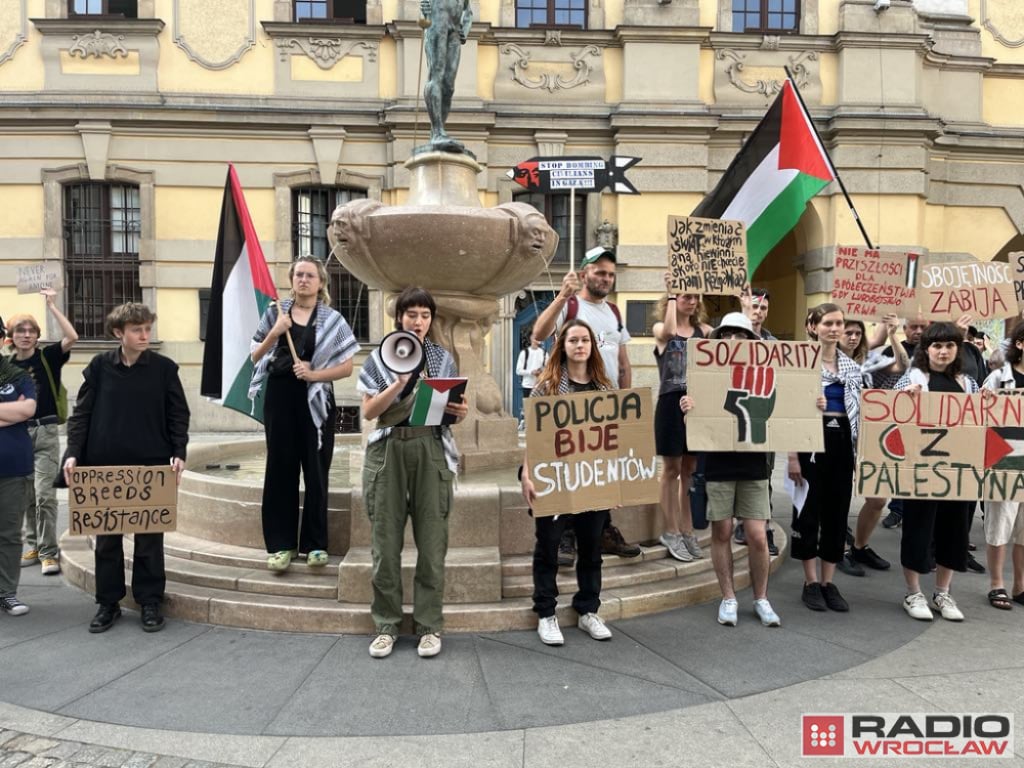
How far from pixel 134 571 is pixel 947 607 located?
467cm

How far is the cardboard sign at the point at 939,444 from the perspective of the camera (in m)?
4.30

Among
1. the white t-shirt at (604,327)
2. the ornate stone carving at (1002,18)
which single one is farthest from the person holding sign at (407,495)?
the ornate stone carving at (1002,18)

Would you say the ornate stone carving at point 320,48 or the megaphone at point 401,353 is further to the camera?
the ornate stone carving at point 320,48

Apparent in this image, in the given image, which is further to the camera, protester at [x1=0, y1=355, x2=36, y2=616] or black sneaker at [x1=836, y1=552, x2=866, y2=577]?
black sneaker at [x1=836, y1=552, x2=866, y2=577]

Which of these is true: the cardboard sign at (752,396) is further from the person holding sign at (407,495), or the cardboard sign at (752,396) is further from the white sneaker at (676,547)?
the person holding sign at (407,495)

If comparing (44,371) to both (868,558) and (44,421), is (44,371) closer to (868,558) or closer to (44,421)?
(44,421)

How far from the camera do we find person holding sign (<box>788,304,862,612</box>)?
178 inches

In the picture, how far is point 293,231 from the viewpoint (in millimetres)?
14164

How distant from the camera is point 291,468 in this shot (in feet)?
14.4

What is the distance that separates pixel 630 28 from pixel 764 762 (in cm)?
1354

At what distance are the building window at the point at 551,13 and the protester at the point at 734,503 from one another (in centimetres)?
1202

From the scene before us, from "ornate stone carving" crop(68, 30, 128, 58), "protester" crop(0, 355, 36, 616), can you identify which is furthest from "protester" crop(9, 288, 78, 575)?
"ornate stone carving" crop(68, 30, 128, 58)

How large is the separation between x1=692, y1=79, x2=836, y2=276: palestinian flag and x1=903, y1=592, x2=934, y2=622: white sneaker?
2.64m

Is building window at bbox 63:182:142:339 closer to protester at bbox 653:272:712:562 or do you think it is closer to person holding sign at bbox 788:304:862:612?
protester at bbox 653:272:712:562
